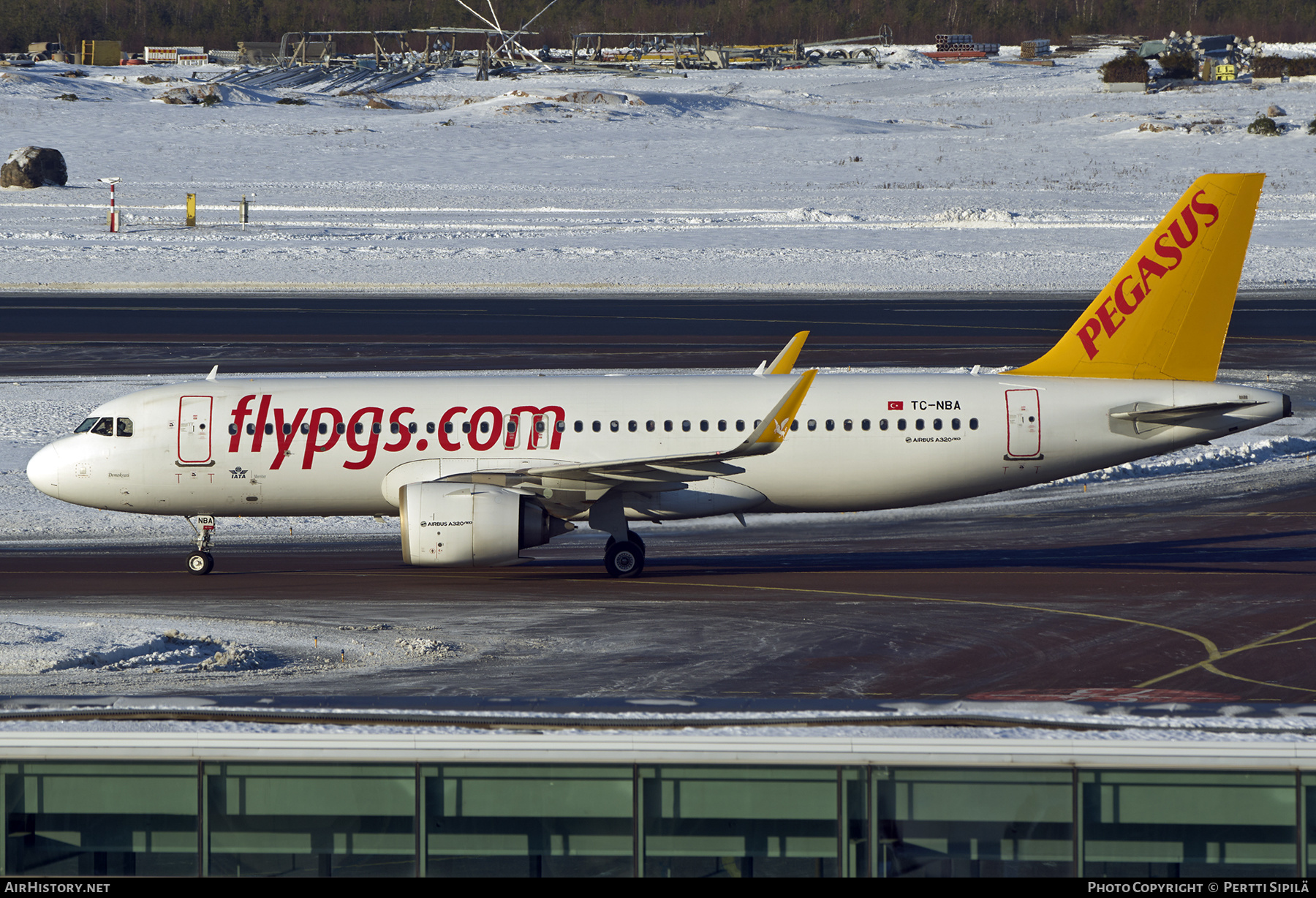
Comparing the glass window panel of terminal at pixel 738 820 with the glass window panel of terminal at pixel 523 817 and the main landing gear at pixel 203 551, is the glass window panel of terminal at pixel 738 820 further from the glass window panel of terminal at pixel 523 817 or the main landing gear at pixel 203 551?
the main landing gear at pixel 203 551

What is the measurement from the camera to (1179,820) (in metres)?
8.62

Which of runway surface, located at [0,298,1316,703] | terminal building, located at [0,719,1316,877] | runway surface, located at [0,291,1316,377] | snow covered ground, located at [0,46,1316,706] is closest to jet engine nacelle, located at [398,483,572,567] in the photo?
runway surface, located at [0,298,1316,703]

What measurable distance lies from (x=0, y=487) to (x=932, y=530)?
23172 mm

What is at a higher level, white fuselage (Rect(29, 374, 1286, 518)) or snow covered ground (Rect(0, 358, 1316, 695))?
white fuselage (Rect(29, 374, 1286, 518))

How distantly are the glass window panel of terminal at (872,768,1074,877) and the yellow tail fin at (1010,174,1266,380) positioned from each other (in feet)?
72.8

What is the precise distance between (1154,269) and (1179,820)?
75.6 ft

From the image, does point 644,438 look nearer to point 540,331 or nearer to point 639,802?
point 639,802

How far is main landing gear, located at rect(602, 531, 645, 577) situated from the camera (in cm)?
2895

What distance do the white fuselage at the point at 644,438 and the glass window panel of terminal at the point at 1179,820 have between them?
20.2 meters

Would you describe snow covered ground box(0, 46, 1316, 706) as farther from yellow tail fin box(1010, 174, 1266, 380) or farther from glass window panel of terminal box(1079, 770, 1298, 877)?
glass window panel of terminal box(1079, 770, 1298, 877)

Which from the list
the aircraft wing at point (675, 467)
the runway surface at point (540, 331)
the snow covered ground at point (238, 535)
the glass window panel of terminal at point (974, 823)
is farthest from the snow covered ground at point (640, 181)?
the glass window panel of terminal at point (974, 823)

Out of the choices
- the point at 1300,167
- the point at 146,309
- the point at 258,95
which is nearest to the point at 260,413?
the point at 146,309

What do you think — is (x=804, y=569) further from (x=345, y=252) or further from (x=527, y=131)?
(x=527, y=131)

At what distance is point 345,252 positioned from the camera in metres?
75.2
